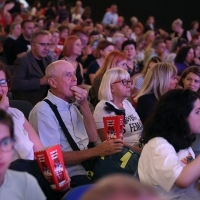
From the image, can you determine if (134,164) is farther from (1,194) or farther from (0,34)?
(0,34)

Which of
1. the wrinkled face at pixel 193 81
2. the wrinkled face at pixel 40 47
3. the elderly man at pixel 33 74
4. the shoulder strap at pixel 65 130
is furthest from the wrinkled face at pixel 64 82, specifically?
the wrinkled face at pixel 40 47

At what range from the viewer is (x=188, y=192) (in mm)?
2496

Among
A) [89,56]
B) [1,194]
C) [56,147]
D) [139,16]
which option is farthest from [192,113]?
[139,16]

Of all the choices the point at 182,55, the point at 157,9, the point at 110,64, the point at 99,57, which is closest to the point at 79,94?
the point at 110,64

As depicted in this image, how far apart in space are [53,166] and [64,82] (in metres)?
1.13

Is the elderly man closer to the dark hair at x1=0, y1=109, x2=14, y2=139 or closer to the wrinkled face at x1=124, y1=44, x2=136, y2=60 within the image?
the wrinkled face at x1=124, y1=44, x2=136, y2=60

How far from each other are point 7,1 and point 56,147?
1069 cm

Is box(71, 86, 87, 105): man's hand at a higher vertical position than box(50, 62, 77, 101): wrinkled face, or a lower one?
lower

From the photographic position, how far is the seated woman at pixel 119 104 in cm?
384

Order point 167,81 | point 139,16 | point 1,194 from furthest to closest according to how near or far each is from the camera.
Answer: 1. point 139,16
2. point 167,81
3. point 1,194

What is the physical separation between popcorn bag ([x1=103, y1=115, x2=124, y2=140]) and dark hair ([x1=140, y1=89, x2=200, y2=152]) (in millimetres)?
465

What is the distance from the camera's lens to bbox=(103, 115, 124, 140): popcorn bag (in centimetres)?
303

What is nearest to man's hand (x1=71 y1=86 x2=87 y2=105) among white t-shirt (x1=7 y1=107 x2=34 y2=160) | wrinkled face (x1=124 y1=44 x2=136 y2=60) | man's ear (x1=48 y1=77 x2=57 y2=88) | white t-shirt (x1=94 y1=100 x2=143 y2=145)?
man's ear (x1=48 y1=77 x2=57 y2=88)

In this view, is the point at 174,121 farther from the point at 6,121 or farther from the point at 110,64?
the point at 110,64
